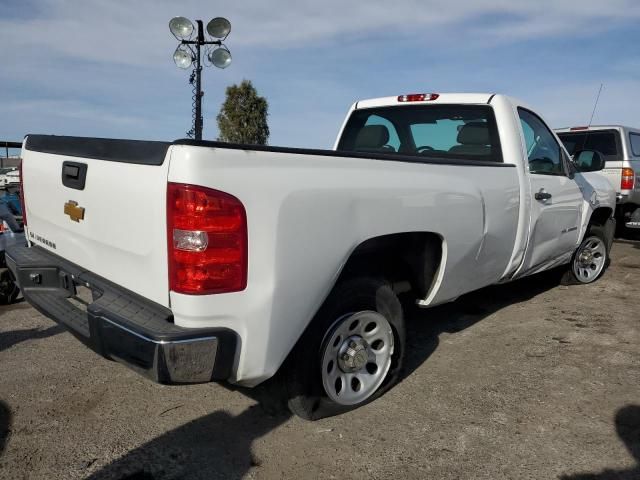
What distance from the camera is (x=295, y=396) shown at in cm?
267

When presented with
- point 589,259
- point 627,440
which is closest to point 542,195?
point 627,440

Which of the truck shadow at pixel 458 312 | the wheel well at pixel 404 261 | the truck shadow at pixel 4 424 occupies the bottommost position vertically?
the truck shadow at pixel 4 424

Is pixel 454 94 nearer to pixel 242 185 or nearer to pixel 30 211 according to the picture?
pixel 242 185

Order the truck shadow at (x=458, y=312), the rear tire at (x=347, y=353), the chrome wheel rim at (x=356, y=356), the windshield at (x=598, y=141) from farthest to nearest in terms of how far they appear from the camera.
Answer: the windshield at (x=598, y=141)
the truck shadow at (x=458, y=312)
the chrome wheel rim at (x=356, y=356)
the rear tire at (x=347, y=353)

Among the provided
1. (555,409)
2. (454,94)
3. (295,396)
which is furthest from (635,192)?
(295,396)

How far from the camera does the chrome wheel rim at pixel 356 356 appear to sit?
2.78 metres

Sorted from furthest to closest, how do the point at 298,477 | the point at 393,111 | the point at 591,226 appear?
the point at 591,226
the point at 393,111
the point at 298,477

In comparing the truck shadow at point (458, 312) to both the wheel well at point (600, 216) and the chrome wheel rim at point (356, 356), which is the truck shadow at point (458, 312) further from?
the wheel well at point (600, 216)

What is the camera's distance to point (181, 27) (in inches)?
360

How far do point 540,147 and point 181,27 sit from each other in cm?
702

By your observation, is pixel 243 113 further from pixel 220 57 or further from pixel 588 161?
pixel 588 161

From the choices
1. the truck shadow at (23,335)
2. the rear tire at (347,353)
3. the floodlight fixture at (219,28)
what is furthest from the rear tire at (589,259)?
the floodlight fixture at (219,28)

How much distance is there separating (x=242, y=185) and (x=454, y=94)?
2767 millimetres

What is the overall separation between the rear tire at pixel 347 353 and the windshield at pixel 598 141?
7.05 meters
